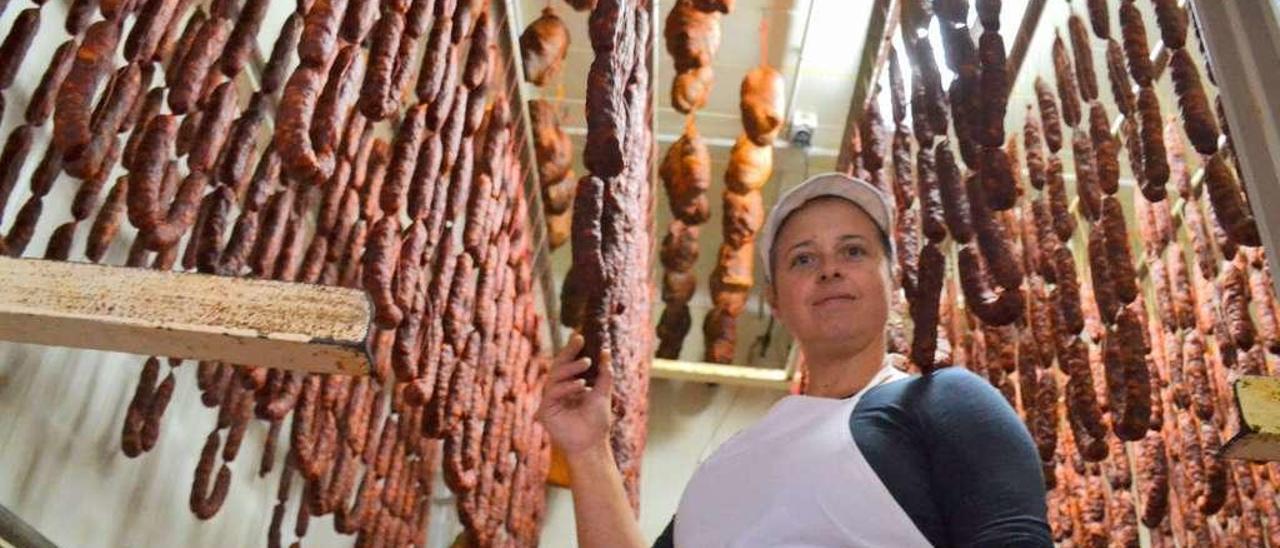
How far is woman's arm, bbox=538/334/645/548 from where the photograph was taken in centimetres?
252

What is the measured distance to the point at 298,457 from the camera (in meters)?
3.63

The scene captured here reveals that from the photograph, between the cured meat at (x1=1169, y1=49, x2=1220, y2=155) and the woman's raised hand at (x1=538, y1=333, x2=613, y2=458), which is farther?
the cured meat at (x1=1169, y1=49, x2=1220, y2=155)

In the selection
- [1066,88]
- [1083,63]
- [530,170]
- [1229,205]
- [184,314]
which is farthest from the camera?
[530,170]

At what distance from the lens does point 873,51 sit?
16.5 ft

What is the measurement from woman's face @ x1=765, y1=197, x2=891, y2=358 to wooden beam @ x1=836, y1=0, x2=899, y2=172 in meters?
2.24

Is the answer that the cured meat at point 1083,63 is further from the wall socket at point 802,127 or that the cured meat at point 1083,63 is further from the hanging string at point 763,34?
the wall socket at point 802,127

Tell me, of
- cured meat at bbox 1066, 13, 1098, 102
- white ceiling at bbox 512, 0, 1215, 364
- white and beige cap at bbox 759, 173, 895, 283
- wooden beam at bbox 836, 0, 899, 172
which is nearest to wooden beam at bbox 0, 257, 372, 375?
white and beige cap at bbox 759, 173, 895, 283

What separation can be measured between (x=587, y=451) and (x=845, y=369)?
23.0 inches


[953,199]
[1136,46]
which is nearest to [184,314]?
[953,199]

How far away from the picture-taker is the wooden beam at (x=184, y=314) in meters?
1.63

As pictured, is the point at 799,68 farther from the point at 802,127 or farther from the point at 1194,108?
the point at 1194,108

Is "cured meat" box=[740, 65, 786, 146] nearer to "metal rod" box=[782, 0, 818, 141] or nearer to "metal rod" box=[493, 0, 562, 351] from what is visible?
"metal rod" box=[782, 0, 818, 141]

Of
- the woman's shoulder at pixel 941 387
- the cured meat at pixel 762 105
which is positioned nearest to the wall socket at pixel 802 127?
the cured meat at pixel 762 105

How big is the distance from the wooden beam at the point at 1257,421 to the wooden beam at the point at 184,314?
1241mm
